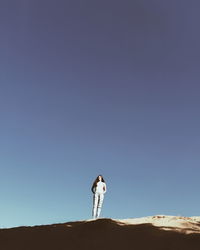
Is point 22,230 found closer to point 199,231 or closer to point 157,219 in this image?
point 157,219

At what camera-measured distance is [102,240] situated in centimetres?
890

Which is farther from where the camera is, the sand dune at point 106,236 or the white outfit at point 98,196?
the white outfit at point 98,196

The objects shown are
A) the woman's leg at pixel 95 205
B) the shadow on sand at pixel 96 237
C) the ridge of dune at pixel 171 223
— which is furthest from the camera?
the woman's leg at pixel 95 205

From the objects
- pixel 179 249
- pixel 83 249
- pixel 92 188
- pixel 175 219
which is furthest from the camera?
pixel 92 188

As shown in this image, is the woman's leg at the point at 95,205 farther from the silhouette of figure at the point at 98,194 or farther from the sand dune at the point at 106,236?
the sand dune at the point at 106,236

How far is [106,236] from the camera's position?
360 inches

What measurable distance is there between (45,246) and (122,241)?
2.14m

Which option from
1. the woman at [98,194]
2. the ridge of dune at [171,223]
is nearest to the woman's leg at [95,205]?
the woman at [98,194]

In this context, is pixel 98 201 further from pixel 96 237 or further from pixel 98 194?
pixel 96 237

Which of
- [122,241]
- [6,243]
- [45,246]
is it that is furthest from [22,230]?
[122,241]

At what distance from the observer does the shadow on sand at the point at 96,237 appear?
8.39 metres

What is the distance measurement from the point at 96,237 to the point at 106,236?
29 cm

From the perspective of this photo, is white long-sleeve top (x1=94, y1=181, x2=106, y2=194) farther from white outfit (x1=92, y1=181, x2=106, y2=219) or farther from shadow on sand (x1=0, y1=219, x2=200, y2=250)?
shadow on sand (x1=0, y1=219, x2=200, y2=250)

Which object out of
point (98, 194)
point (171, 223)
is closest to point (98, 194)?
point (98, 194)
